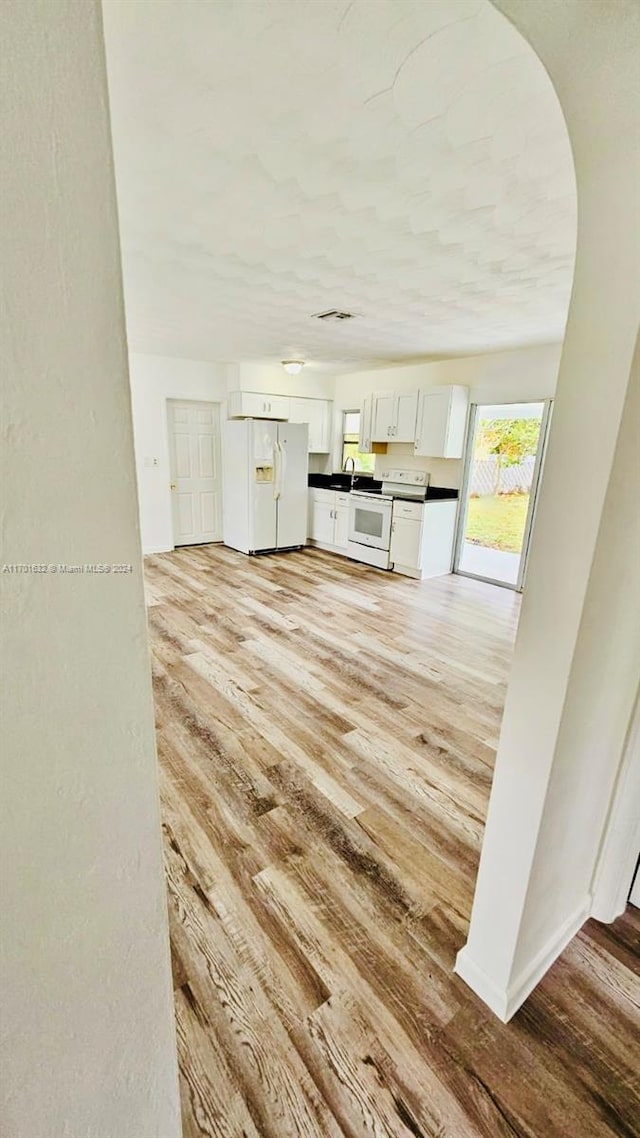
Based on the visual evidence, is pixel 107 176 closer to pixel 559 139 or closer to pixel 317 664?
pixel 559 139

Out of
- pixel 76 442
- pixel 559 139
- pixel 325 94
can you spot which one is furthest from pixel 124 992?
pixel 559 139

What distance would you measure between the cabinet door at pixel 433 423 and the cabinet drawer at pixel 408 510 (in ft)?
2.12

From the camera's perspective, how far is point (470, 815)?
204 centimetres

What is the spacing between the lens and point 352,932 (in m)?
1.53

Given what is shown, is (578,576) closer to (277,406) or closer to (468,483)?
(468,483)

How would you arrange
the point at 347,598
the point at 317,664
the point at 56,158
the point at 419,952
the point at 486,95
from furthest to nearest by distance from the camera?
the point at 347,598 → the point at 317,664 → the point at 419,952 → the point at 486,95 → the point at 56,158

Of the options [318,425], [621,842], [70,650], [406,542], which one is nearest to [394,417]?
[318,425]

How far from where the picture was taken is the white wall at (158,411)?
5621mm

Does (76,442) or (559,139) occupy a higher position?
(559,139)

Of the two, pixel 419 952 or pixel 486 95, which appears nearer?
pixel 486 95

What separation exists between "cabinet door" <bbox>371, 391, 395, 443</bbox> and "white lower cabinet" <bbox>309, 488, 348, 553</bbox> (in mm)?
881

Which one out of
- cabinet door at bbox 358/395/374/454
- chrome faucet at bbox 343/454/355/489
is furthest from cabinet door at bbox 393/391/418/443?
chrome faucet at bbox 343/454/355/489

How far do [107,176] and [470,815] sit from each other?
7.65 feet

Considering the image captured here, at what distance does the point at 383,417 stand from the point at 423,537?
1.74 meters
